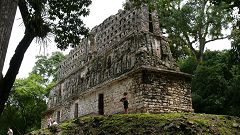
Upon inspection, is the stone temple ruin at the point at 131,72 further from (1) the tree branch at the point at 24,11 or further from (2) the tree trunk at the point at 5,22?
(2) the tree trunk at the point at 5,22

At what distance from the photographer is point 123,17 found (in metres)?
16.4

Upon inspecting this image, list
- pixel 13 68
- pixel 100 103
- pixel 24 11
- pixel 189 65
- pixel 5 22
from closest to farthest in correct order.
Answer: pixel 5 22
pixel 13 68
pixel 24 11
pixel 100 103
pixel 189 65

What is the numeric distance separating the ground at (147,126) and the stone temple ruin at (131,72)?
2604 mm

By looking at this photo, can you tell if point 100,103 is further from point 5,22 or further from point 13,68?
point 5,22

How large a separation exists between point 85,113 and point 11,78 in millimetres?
13591

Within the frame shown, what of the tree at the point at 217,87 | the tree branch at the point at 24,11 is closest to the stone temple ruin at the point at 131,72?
the tree at the point at 217,87

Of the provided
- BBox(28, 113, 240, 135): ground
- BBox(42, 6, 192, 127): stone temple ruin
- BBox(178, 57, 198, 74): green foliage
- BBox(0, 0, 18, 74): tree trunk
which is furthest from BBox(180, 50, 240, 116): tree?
BBox(0, 0, 18, 74): tree trunk

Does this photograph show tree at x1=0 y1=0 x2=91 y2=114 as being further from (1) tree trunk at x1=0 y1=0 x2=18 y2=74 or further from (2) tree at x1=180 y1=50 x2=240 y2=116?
(2) tree at x1=180 y1=50 x2=240 y2=116

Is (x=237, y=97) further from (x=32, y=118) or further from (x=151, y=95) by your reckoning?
(x=32, y=118)

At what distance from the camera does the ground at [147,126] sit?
962cm

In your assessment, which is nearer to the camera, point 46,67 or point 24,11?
point 24,11

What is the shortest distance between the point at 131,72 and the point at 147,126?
444cm

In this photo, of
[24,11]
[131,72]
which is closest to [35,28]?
[24,11]

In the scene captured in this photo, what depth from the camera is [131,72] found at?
1409 centimetres
